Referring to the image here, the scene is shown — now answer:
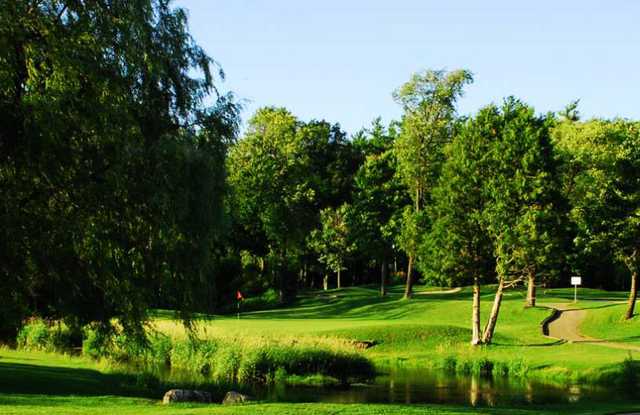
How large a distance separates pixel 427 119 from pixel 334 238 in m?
Answer: 18.8

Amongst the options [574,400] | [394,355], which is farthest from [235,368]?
[574,400]

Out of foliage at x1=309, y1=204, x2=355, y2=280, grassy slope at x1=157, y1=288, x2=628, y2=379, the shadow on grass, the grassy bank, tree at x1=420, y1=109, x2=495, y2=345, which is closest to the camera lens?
the grassy bank

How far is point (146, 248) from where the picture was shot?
19234mm

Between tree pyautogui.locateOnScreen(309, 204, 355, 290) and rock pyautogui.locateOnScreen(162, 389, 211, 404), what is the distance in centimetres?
5163

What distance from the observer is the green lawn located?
20703 mm

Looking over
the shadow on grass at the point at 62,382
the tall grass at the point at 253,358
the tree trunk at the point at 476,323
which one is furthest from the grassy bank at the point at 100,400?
the tree trunk at the point at 476,323

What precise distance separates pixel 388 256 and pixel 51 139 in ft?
202

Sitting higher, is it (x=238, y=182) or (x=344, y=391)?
(x=238, y=182)

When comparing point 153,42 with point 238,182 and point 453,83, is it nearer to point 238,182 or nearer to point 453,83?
point 453,83

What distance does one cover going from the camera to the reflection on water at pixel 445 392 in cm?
2834

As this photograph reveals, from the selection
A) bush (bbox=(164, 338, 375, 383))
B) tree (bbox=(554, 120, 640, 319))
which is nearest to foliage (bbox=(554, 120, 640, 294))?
tree (bbox=(554, 120, 640, 319))

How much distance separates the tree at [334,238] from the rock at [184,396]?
51.6 m

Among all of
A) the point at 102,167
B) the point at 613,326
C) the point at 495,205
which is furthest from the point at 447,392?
the point at 613,326

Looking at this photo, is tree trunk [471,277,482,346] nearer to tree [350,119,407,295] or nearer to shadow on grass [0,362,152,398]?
shadow on grass [0,362,152,398]
